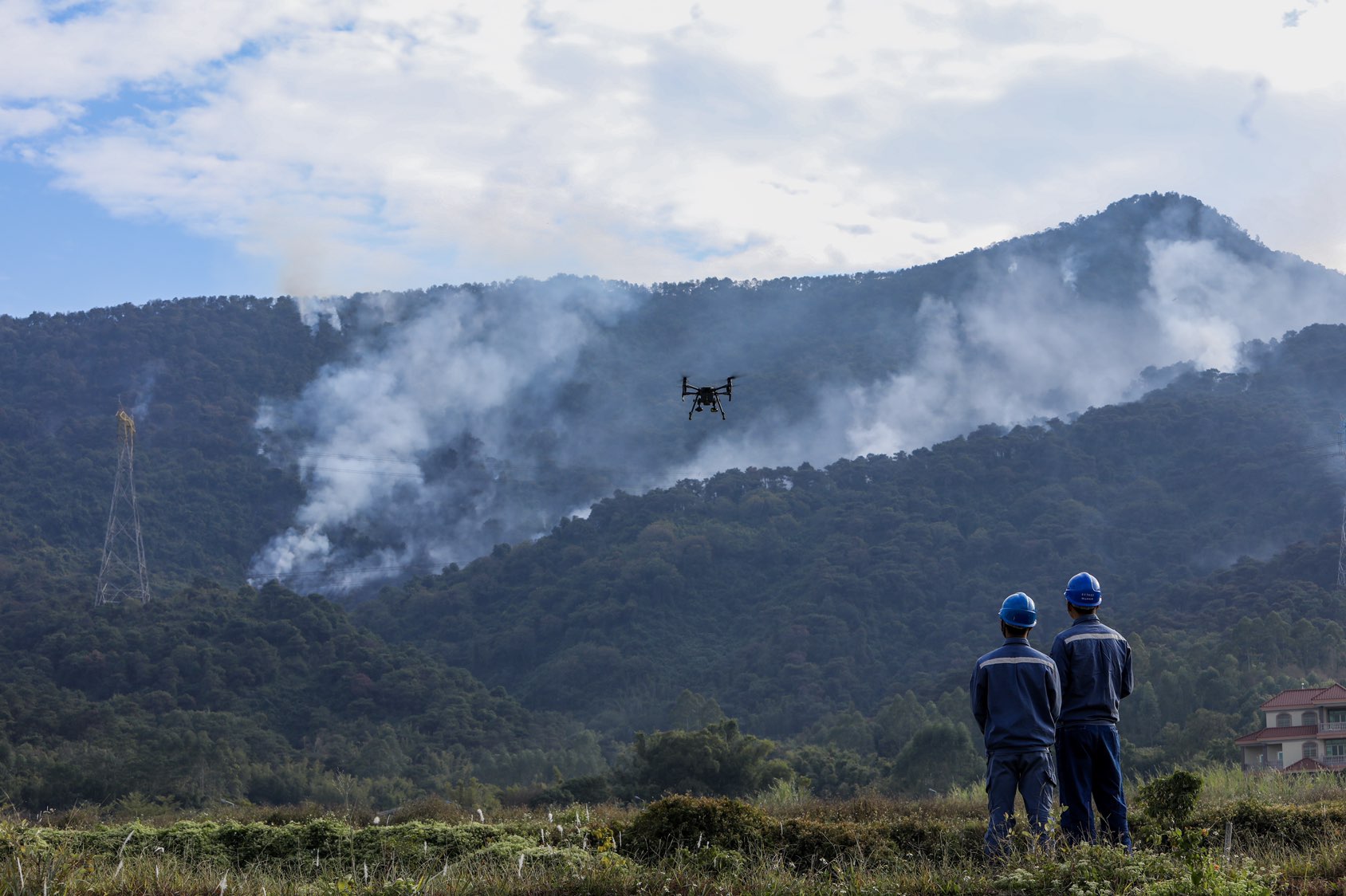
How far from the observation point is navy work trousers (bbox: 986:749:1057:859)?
33.1 ft

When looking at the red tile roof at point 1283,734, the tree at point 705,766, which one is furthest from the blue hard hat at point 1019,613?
the tree at point 705,766

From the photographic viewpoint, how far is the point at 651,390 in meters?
186

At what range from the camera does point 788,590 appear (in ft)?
365

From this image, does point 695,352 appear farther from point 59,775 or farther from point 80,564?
point 59,775

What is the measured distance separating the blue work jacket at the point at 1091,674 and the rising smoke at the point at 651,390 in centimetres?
13797

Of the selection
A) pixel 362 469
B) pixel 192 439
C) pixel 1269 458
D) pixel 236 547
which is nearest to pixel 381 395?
pixel 362 469

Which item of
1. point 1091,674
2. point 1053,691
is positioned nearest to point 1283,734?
point 1091,674

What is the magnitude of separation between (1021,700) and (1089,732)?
2.22 feet

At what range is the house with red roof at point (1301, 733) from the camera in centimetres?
3734

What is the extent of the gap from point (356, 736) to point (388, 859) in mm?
63257

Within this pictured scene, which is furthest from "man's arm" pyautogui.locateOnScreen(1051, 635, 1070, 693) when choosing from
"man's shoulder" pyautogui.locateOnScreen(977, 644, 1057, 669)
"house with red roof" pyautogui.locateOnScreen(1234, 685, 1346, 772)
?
"house with red roof" pyautogui.locateOnScreen(1234, 685, 1346, 772)

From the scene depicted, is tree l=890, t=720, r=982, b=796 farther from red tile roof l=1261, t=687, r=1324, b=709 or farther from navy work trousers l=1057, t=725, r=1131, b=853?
navy work trousers l=1057, t=725, r=1131, b=853

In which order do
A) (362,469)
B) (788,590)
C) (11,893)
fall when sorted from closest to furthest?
(11,893) → (788,590) → (362,469)

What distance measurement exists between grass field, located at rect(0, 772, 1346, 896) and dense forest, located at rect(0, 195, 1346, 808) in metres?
25.2
